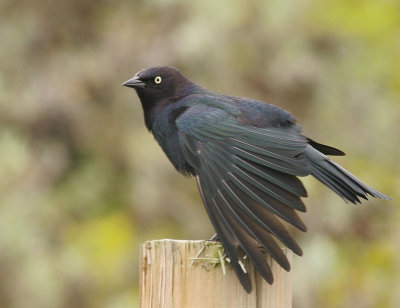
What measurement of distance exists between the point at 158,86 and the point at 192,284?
2670mm

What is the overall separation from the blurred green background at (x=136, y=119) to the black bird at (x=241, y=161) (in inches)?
133

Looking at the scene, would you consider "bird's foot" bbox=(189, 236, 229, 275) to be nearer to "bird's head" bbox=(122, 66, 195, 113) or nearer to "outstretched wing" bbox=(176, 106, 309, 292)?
"outstretched wing" bbox=(176, 106, 309, 292)

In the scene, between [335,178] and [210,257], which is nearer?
[210,257]

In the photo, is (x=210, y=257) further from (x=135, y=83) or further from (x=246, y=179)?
(x=135, y=83)

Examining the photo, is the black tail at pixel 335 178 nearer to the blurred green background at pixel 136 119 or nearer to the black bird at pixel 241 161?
the black bird at pixel 241 161

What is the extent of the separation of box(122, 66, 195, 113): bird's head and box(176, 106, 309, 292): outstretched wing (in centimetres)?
57

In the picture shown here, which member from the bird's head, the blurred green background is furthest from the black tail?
the blurred green background

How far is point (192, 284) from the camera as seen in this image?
3441 mm

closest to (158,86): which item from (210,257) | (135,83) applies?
(135,83)

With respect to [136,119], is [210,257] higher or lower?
lower

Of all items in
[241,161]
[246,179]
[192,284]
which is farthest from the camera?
[241,161]

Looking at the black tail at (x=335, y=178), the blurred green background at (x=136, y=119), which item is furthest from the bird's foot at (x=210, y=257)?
the blurred green background at (x=136, y=119)

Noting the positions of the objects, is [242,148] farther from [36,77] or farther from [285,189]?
[36,77]

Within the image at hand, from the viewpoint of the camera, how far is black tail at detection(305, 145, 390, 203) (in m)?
4.80
